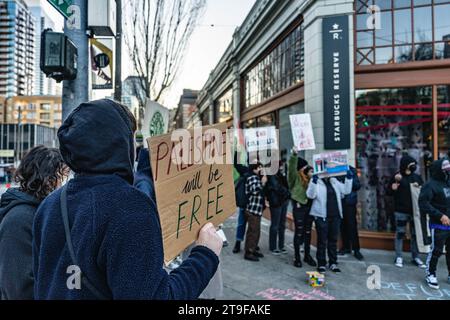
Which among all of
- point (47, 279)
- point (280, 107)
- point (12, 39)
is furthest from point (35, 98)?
point (47, 279)

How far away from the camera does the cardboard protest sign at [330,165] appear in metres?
6.04

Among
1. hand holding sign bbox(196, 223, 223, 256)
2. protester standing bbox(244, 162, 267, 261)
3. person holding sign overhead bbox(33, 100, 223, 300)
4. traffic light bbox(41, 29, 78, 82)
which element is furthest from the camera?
protester standing bbox(244, 162, 267, 261)

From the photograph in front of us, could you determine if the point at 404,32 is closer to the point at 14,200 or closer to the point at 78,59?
the point at 78,59

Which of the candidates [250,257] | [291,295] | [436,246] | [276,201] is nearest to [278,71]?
[276,201]

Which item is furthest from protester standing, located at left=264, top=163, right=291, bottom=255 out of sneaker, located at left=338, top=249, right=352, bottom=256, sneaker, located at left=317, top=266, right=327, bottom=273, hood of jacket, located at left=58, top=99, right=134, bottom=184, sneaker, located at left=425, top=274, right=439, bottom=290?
hood of jacket, located at left=58, top=99, right=134, bottom=184

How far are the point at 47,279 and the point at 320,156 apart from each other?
5.33m

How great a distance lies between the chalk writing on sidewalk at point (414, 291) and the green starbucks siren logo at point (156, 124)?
14.2 feet

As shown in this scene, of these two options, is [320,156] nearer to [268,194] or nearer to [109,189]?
[268,194]

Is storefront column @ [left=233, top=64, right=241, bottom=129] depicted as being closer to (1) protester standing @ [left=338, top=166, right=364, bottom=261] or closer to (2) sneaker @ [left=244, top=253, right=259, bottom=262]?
(1) protester standing @ [left=338, top=166, right=364, bottom=261]

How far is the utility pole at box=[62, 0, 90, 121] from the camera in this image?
3850 mm

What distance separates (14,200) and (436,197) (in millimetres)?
5871

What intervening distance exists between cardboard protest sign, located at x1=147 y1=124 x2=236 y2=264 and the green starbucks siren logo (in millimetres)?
2372

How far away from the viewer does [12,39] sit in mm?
84312

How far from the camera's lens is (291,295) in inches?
192
